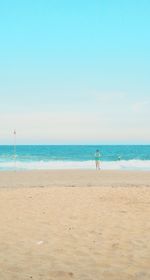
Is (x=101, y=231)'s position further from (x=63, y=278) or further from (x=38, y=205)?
(x=38, y=205)

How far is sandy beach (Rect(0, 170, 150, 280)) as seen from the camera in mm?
6332

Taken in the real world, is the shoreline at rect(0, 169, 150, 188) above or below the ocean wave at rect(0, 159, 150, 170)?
above

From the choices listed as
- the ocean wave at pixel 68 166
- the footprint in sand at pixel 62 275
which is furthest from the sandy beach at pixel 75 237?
the ocean wave at pixel 68 166

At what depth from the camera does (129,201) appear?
44.6ft

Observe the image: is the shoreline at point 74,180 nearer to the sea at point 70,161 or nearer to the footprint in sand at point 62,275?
the sea at point 70,161

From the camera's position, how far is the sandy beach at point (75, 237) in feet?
20.8

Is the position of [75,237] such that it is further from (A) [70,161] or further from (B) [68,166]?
(A) [70,161]

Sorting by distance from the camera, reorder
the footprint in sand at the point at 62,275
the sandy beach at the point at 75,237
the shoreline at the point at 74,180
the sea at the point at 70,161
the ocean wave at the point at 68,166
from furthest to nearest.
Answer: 1. the sea at the point at 70,161
2. the ocean wave at the point at 68,166
3. the shoreline at the point at 74,180
4. the sandy beach at the point at 75,237
5. the footprint in sand at the point at 62,275

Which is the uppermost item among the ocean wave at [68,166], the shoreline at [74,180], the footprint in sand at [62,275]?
the shoreline at [74,180]

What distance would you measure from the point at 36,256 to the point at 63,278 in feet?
4.17

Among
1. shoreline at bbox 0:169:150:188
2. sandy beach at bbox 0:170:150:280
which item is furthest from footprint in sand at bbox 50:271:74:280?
shoreline at bbox 0:169:150:188

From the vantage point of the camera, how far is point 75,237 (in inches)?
338

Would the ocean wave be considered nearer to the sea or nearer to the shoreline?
the sea

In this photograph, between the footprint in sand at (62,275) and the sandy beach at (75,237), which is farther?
the sandy beach at (75,237)
